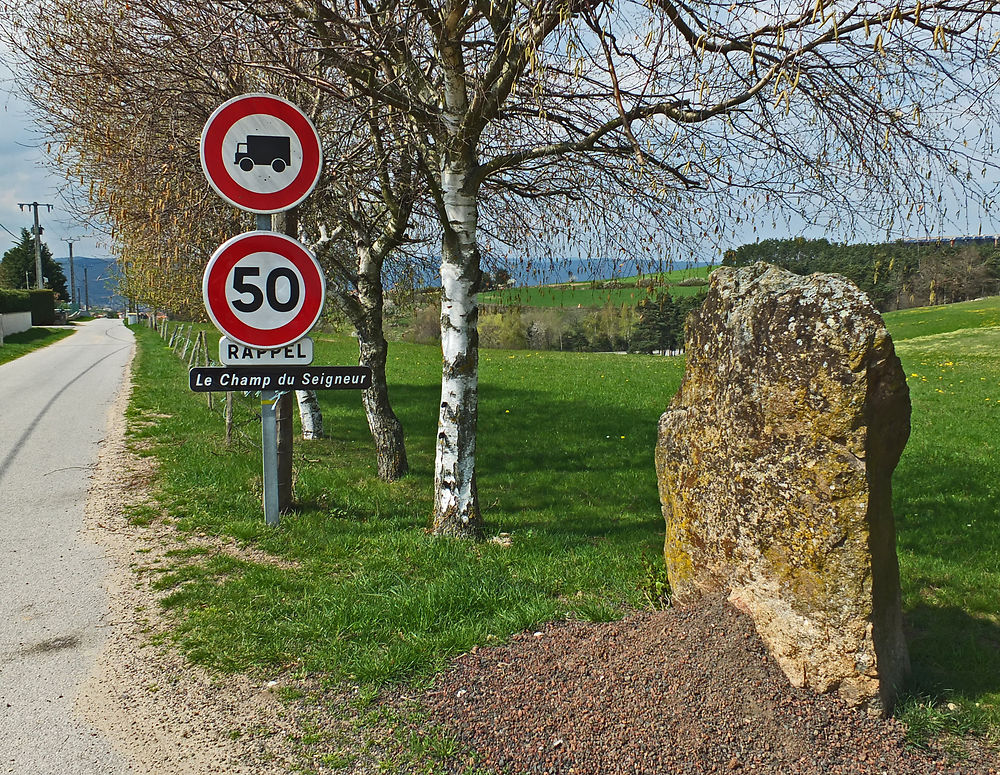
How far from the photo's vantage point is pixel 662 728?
9.49ft

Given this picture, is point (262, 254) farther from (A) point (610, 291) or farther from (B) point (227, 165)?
(A) point (610, 291)

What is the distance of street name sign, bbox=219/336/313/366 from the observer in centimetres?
493

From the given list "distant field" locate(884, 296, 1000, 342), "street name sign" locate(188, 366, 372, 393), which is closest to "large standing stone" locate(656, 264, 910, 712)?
"street name sign" locate(188, 366, 372, 393)

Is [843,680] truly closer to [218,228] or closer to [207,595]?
[207,595]

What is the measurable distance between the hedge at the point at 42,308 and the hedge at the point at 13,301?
700cm

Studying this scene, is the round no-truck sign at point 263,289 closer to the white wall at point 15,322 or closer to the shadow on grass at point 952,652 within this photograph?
the shadow on grass at point 952,652

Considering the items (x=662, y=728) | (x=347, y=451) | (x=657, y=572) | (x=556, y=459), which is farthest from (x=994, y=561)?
(x=347, y=451)

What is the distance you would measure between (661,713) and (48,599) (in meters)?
3.96

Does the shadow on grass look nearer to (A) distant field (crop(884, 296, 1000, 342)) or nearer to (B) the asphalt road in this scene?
(B) the asphalt road

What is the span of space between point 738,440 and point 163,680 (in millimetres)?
3124

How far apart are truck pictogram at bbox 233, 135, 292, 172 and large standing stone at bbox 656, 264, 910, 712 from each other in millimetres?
3199

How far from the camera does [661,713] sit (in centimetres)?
297

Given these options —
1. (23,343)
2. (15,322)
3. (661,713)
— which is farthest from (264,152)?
(15,322)

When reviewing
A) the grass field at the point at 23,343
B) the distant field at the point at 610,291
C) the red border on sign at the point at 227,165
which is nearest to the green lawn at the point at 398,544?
the distant field at the point at 610,291
